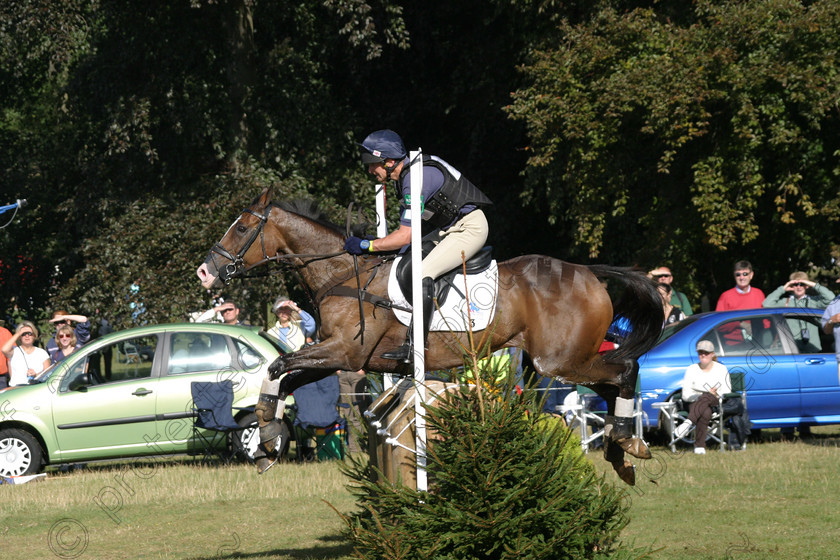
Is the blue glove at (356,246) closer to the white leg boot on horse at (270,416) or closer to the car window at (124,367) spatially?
the white leg boot on horse at (270,416)

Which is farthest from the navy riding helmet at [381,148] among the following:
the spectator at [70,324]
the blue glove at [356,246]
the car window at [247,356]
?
the spectator at [70,324]

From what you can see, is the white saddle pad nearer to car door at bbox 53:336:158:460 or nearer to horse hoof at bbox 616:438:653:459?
horse hoof at bbox 616:438:653:459

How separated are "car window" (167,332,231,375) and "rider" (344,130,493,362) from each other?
217 inches

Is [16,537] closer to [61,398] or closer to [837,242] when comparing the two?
[61,398]

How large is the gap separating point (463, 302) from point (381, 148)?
3.91 feet

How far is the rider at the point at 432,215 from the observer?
23.1ft

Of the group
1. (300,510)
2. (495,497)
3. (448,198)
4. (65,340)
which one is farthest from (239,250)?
(65,340)

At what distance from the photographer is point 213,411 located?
12.0 m

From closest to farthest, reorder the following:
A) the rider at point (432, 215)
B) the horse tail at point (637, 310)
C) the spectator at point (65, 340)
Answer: the rider at point (432, 215) → the horse tail at point (637, 310) → the spectator at point (65, 340)

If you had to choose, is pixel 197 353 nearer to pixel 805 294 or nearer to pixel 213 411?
pixel 213 411

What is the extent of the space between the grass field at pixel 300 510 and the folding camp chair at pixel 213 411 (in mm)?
439

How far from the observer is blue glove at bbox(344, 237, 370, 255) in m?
7.40

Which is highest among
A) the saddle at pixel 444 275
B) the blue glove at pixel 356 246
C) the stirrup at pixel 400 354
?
the blue glove at pixel 356 246

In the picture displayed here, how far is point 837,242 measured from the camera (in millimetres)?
15977
